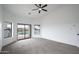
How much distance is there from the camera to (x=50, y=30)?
7.24 m

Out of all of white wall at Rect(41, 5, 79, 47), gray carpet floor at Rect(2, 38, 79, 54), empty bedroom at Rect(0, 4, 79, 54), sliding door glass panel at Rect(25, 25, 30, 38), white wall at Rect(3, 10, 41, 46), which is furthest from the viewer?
sliding door glass panel at Rect(25, 25, 30, 38)

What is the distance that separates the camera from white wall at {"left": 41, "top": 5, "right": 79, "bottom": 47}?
4.70 m

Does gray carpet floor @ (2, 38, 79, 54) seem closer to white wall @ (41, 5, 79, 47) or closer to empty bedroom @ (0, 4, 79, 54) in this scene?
empty bedroom @ (0, 4, 79, 54)

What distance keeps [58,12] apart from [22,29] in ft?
14.5

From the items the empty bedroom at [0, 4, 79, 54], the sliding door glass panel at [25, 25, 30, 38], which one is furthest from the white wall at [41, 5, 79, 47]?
the sliding door glass panel at [25, 25, 30, 38]

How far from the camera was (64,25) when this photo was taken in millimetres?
5516

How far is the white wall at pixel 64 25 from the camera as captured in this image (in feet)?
15.4

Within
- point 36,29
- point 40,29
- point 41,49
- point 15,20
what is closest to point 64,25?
point 41,49

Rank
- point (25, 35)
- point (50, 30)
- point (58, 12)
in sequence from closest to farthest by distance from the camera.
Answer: point (58, 12), point (50, 30), point (25, 35)

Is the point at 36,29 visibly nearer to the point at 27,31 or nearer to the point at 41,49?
the point at 27,31
